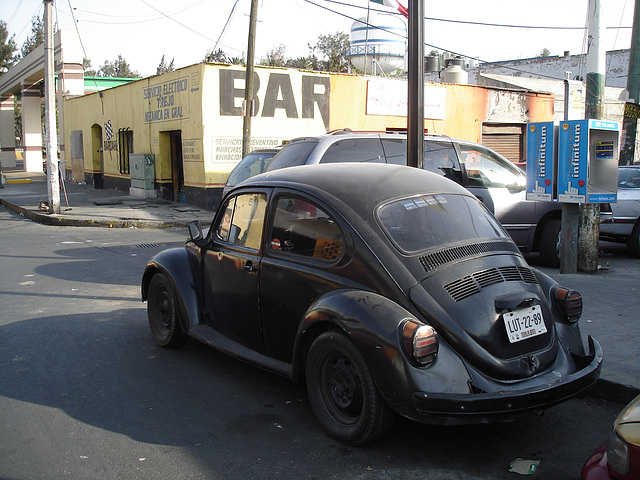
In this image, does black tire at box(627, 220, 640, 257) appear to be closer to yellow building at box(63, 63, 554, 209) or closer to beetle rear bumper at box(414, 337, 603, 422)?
beetle rear bumper at box(414, 337, 603, 422)

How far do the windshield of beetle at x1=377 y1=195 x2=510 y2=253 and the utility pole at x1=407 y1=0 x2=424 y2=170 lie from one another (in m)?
2.66

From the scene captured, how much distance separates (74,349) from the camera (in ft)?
18.0

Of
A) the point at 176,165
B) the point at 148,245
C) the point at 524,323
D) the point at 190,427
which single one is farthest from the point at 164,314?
the point at 176,165

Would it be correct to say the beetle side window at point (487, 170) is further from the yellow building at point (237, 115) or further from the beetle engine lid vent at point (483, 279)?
the yellow building at point (237, 115)

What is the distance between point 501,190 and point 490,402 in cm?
603

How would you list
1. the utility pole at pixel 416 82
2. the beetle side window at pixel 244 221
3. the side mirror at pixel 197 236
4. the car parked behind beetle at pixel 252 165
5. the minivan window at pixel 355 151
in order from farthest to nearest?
1. the car parked behind beetle at pixel 252 165
2. the minivan window at pixel 355 151
3. the utility pole at pixel 416 82
4. the side mirror at pixel 197 236
5. the beetle side window at pixel 244 221

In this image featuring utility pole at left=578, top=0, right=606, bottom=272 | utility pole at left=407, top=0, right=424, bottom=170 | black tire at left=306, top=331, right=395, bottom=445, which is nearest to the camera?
black tire at left=306, top=331, right=395, bottom=445

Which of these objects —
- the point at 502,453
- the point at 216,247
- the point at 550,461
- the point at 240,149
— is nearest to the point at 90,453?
the point at 216,247

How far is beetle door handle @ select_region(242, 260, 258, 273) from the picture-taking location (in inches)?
174

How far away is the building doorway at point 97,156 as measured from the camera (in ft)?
87.9

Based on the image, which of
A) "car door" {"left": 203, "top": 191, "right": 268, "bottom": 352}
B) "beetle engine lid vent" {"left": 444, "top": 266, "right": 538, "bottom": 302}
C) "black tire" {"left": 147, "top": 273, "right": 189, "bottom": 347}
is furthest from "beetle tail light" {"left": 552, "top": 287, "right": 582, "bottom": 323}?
"black tire" {"left": 147, "top": 273, "right": 189, "bottom": 347}

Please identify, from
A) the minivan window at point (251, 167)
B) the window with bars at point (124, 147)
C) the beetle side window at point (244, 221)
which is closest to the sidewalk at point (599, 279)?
the beetle side window at point (244, 221)

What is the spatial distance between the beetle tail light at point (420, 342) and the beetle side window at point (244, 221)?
159 cm

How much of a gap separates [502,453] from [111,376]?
3045 millimetres
